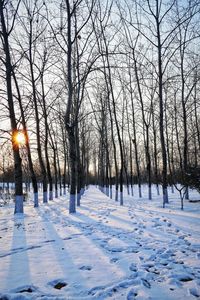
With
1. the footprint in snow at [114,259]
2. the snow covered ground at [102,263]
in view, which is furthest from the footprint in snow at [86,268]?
the footprint in snow at [114,259]

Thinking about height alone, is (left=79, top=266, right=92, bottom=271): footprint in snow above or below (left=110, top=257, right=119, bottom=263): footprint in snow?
above

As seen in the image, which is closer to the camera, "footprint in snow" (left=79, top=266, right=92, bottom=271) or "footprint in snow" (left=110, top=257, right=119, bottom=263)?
"footprint in snow" (left=79, top=266, right=92, bottom=271)

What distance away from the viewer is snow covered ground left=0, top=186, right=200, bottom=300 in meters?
3.29

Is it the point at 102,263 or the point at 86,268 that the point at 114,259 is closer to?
the point at 102,263

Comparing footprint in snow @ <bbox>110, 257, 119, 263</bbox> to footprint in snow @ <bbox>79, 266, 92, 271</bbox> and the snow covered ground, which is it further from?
footprint in snow @ <bbox>79, 266, 92, 271</bbox>

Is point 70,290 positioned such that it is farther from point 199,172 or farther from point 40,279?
point 199,172

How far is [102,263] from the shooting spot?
169 inches

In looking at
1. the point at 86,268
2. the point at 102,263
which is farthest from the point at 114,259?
the point at 86,268

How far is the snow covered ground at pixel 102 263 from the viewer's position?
329 cm

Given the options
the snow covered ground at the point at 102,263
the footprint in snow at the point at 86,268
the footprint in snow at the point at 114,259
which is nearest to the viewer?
the snow covered ground at the point at 102,263

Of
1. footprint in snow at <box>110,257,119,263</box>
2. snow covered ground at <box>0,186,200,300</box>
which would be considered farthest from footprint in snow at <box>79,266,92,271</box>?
footprint in snow at <box>110,257,119,263</box>

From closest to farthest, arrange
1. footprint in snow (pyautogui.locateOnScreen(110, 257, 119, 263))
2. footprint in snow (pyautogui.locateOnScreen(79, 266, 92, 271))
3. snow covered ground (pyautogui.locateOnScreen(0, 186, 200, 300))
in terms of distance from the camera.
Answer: snow covered ground (pyautogui.locateOnScreen(0, 186, 200, 300))
footprint in snow (pyautogui.locateOnScreen(79, 266, 92, 271))
footprint in snow (pyautogui.locateOnScreen(110, 257, 119, 263))

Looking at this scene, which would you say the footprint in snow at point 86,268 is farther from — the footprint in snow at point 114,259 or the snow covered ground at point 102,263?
the footprint in snow at point 114,259

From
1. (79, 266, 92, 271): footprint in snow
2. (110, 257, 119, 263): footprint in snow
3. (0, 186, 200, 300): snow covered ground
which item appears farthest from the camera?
(110, 257, 119, 263): footprint in snow
